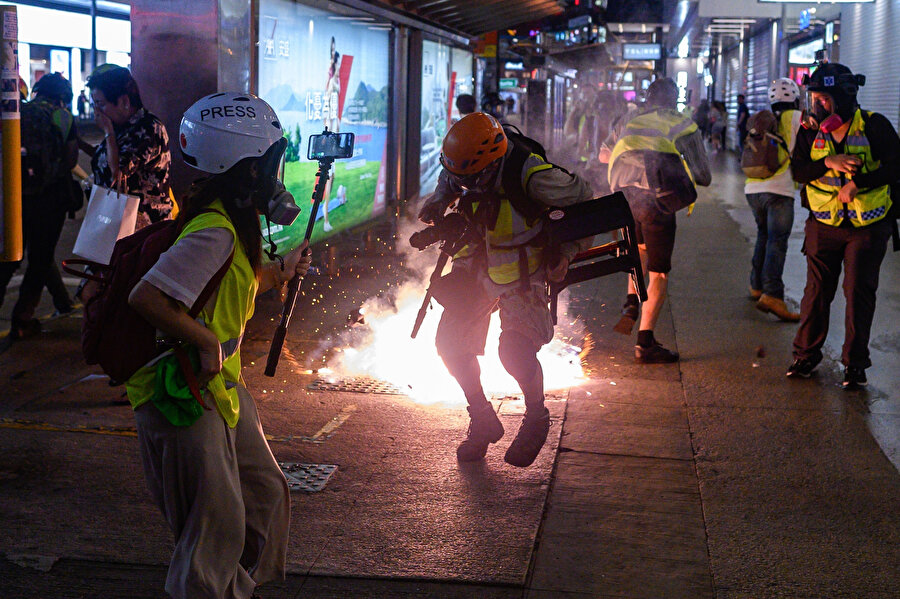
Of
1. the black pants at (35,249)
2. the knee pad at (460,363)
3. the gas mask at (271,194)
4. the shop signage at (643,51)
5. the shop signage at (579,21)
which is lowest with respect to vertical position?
the knee pad at (460,363)

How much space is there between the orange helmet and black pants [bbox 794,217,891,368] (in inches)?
108

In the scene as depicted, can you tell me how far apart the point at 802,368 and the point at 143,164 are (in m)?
4.16

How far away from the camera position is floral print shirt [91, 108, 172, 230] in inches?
217

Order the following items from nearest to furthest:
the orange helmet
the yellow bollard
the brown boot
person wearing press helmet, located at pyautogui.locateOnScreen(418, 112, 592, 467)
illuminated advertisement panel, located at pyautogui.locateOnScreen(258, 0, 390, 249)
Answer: the orange helmet
person wearing press helmet, located at pyautogui.locateOnScreen(418, 112, 592, 467)
the yellow bollard
the brown boot
illuminated advertisement panel, located at pyautogui.locateOnScreen(258, 0, 390, 249)

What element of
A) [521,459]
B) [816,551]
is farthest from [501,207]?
[816,551]

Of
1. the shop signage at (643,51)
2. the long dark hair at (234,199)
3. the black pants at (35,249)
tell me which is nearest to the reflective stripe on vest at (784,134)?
the black pants at (35,249)

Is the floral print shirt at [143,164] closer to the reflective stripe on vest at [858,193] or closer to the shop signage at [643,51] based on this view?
the reflective stripe on vest at [858,193]

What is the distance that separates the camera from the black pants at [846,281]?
605 centimetres

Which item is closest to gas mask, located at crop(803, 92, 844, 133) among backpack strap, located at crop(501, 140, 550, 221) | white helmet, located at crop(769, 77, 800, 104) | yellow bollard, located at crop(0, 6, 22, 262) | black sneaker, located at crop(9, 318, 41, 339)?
white helmet, located at crop(769, 77, 800, 104)

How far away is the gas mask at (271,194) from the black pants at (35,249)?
197 inches

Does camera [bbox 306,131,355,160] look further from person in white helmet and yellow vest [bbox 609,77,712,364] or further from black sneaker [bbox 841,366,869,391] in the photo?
black sneaker [bbox 841,366,869,391]

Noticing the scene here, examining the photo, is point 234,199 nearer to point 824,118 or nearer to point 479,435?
point 479,435

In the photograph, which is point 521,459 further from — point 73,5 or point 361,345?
point 73,5

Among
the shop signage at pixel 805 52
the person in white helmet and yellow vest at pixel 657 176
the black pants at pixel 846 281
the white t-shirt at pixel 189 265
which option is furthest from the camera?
the shop signage at pixel 805 52
